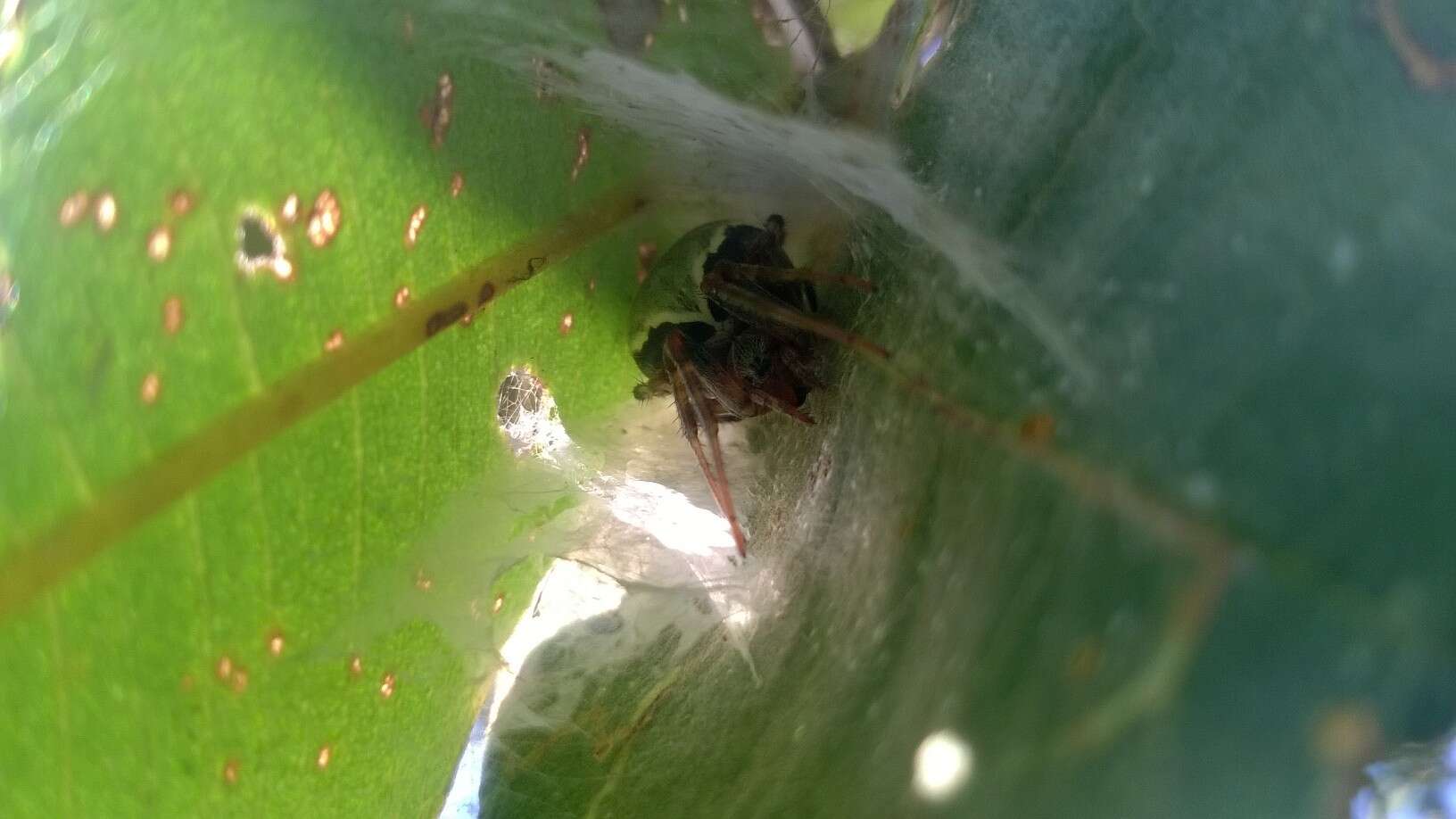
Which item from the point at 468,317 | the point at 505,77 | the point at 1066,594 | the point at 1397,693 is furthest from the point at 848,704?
the point at 505,77

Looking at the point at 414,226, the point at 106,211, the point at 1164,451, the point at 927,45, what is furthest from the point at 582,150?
the point at 1164,451

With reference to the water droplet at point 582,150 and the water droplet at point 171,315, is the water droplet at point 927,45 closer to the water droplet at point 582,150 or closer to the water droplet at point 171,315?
the water droplet at point 582,150

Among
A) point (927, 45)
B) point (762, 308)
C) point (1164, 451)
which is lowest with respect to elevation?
point (762, 308)

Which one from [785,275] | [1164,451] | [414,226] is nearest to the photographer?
[1164,451]

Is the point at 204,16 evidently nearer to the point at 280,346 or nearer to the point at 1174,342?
the point at 280,346

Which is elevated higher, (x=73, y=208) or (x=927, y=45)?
(x=927, y=45)

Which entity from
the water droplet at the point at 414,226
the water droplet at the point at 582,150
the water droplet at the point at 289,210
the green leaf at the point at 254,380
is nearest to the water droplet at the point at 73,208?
the green leaf at the point at 254,380

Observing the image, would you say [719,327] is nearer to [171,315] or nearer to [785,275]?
[785,275]
